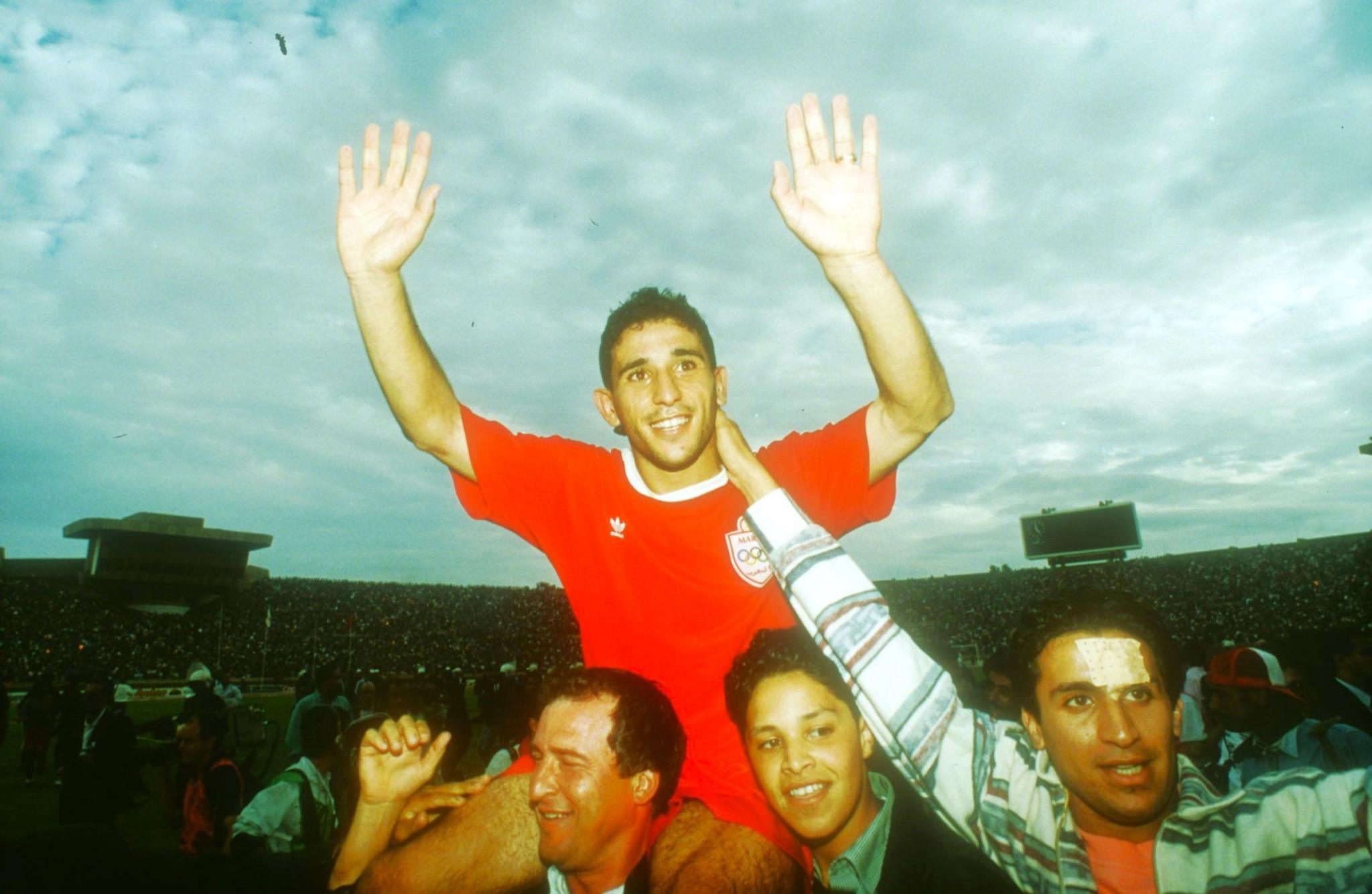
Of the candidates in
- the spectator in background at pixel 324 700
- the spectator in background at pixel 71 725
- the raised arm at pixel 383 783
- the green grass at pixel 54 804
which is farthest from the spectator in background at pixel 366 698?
the raised arm at pixel 383 783

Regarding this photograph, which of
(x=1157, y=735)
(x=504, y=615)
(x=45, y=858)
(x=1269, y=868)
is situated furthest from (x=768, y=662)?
(x=504, y=615)

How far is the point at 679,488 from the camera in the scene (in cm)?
276

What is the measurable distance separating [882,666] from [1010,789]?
0.64 m

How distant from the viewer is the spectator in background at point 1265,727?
5184mm

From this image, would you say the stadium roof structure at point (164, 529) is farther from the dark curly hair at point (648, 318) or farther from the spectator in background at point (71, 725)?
the dark curly hair at point (648, 318)

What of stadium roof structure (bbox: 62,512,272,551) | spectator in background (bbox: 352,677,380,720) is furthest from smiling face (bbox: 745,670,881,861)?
stadium roof structure (bbox: 62,512,272,551)

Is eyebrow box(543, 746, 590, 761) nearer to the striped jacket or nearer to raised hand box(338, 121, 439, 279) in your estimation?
the striped jacket

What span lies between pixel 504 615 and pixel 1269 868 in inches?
1886

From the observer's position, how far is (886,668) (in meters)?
2.01

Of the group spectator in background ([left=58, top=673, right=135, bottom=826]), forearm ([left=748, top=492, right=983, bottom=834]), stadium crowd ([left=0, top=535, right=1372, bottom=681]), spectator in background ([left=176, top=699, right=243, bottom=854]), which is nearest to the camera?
forearm ([left=748, top=492, right=983, bottom=834])

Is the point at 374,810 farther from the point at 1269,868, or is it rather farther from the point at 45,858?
the point at 1269,868

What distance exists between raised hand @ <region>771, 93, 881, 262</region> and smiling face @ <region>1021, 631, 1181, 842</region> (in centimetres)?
150

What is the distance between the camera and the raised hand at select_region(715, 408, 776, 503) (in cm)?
241

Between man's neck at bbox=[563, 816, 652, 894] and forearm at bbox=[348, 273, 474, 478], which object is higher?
forearm at bbox=[348, 273, 474, 478]
